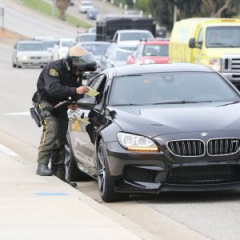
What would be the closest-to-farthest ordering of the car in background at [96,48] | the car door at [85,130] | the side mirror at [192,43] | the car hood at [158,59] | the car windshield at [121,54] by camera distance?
the car door at [85,130], the side mirror at [192,43], the car hood at [158,59], the car windshield at [121,54], the car in background at [96,48]

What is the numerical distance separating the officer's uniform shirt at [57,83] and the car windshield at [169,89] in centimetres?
57

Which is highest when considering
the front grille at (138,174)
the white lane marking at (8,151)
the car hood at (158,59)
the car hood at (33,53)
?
the front grille at (138,174)

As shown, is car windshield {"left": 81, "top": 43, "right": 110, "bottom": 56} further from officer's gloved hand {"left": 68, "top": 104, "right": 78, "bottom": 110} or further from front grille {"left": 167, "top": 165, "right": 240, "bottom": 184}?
front grille {"left": 167, "top": 165, "right": 240, "bottom": 184}

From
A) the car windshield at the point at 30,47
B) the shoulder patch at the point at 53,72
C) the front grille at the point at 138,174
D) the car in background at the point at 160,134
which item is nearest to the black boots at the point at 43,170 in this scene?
the car in background at the point at 160,134

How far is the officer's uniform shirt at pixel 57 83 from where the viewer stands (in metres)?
12.0

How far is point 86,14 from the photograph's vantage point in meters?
129

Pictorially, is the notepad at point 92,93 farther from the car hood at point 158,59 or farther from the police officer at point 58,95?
the car hood at point 158,59

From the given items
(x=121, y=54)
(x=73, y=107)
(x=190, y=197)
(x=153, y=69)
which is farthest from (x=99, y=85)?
(x=121, y=54)

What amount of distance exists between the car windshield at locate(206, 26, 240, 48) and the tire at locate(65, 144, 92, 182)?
14534 millimetres

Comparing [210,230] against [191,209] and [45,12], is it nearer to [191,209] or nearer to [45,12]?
[191,209]

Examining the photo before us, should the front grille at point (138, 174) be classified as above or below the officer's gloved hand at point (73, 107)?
below

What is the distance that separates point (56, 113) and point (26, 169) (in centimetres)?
111

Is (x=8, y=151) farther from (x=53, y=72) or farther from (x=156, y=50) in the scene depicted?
(x=156, y=50)

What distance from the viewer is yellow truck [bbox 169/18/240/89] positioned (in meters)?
26.5
